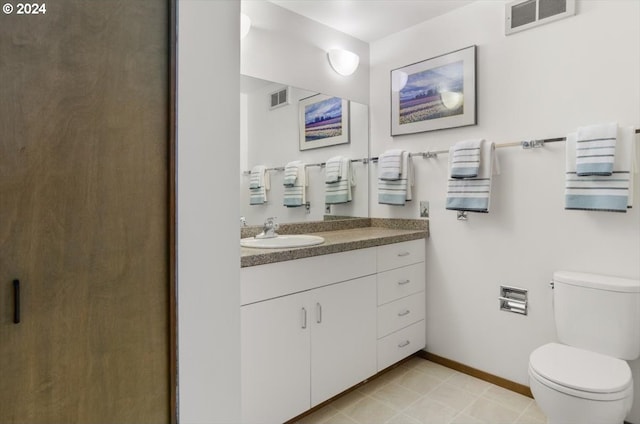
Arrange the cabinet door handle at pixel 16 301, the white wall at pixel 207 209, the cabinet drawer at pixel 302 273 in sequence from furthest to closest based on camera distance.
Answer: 1. the cabinet drawer at pixel 302 273
2. the white wall at pixel 207 209
3. the cabinet door handle at pixel 16 301

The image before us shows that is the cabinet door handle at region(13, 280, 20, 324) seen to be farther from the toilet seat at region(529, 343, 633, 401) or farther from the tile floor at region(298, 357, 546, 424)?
the toilet seat at region(529, 343, 633, 401)

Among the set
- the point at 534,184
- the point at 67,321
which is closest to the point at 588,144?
the point at 534,184

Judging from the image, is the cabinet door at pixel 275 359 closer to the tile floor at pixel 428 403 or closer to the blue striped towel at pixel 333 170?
the tile floor at pixel 428 403

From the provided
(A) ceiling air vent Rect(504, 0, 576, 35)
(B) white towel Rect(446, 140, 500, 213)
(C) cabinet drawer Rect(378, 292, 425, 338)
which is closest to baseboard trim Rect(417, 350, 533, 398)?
(C) cabinet drawer Rect(378, 292, 425, 338)

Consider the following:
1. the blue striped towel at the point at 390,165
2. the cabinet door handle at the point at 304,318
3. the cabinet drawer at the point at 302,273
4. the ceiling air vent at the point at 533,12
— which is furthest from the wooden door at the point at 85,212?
the ceiling air vent at the point at 533,12

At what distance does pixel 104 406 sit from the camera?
881 millimetres

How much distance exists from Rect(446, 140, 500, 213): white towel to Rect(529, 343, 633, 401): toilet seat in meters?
0.81

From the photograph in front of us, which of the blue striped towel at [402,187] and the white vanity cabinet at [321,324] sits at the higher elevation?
the blue striped towel at [402,187]

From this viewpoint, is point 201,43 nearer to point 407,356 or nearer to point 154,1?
point 154,1

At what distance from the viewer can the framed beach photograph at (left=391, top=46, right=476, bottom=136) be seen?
7.72ft

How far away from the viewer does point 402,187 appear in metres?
2.59

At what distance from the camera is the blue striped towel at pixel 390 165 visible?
258 cm

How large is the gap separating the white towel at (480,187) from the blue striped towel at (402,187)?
0.40 meters

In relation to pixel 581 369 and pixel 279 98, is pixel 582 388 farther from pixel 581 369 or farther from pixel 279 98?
pixel 279 98
